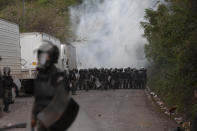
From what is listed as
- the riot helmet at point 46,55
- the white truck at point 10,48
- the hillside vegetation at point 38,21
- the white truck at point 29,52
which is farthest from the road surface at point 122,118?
the hillside vegetation at point 38,21

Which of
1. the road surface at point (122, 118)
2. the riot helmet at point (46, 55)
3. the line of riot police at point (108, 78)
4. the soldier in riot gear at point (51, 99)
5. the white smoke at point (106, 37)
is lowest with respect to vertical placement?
the road surface at point (122, 118)

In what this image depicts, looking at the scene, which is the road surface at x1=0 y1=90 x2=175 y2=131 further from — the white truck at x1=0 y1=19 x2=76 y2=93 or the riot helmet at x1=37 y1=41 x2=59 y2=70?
the riot helmet at x1=37 y1=41 x2=59 y2=70

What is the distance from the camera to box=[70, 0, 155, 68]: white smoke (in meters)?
43.4

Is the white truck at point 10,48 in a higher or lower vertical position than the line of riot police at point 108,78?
higher

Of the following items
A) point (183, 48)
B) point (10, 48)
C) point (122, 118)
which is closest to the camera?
point (183, 48)

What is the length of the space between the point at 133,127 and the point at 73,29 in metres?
35.0

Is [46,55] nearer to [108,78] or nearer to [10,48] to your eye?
[10,48]

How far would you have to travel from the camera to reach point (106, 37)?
48.2 m

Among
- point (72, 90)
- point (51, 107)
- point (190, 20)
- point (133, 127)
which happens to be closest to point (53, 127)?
point (51, 107)

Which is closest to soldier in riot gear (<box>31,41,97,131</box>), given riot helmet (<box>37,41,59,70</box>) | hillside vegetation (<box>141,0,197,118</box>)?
riot helmet (<box>37,41,59,70</box>)

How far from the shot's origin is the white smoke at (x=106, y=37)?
1708 inches

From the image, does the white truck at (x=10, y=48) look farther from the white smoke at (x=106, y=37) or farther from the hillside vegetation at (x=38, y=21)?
the white smoke at (x=106, y=37)

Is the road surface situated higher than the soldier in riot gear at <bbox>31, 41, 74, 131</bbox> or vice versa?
the soldier in riot gear at <bbox>31, 41, 74, 131</bbox>

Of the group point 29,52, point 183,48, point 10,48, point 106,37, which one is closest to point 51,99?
point 183,48
